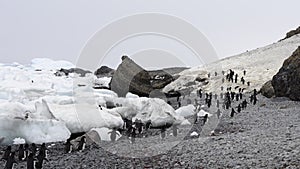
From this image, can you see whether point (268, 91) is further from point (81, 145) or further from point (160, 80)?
point (81, 145)

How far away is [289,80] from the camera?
2098cm

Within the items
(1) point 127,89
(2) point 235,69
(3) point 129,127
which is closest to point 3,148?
(3) point 129,127

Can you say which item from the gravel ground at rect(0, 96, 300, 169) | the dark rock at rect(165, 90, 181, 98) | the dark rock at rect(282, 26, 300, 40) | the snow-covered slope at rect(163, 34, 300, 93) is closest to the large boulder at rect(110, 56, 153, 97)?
the dark rock at rect(165, 90, 181, 98)

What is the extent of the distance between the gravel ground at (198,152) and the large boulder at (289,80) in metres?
7.44

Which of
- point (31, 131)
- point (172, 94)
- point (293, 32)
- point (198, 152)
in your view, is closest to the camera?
point (198, 152)

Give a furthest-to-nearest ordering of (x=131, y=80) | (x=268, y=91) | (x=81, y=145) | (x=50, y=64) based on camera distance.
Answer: (x=50, y=64) → (x=131, y=80) → (x=268, y=91) → (x=81, y=145)

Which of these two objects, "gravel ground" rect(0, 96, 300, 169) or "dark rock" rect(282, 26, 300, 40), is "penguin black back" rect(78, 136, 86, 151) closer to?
"gravel ground" rect(0, 96, 300, 169)

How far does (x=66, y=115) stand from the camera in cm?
1475

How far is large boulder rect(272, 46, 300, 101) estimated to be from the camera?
20.1 meters

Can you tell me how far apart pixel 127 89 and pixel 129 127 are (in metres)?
12.7

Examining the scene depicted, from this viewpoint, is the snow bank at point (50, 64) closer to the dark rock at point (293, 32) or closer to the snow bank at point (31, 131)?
the dark rock at point (293, 32)

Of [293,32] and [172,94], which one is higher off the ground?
[293,32]

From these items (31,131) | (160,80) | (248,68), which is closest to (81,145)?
(31,131)

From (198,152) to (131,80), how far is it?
18.5 metres
